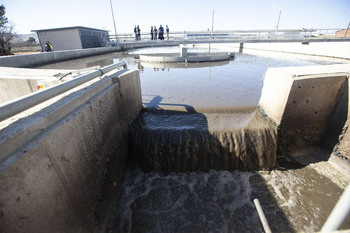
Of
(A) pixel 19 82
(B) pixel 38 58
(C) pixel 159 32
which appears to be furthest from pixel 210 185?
(C) pixel 159 32

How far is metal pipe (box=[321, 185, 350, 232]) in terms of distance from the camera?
1.12m

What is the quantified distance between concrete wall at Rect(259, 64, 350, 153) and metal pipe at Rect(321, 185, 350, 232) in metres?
4.33

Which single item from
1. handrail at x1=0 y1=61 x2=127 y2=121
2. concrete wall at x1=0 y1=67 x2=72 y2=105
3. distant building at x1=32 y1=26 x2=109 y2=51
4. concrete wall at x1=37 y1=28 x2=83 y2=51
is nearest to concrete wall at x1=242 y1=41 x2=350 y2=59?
handrail at x1=0 y1=61 x2=127 y2=121

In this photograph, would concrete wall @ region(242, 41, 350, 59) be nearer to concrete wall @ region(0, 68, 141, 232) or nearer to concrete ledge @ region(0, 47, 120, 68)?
concrete wall @ region(0, 68, 141, 232)

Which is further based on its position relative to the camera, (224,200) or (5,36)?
(5,36)

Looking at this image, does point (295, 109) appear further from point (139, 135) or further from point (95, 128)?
point (95, 128)

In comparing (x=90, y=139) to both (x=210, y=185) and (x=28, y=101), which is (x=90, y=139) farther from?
(x=210, y=185)

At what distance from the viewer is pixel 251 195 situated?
14.5 feet

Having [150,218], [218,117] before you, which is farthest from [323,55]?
[150,218]

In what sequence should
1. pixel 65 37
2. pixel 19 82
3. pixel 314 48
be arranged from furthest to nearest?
pixel 65 37 → pixel 314 48 → pixel 19 82

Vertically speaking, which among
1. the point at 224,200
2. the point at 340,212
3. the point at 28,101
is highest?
the point at 28,101

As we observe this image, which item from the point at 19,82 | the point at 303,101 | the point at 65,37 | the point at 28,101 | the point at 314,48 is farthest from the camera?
the point at 65,37

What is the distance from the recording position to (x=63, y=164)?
97.8 inches

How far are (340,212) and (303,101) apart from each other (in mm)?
4763
